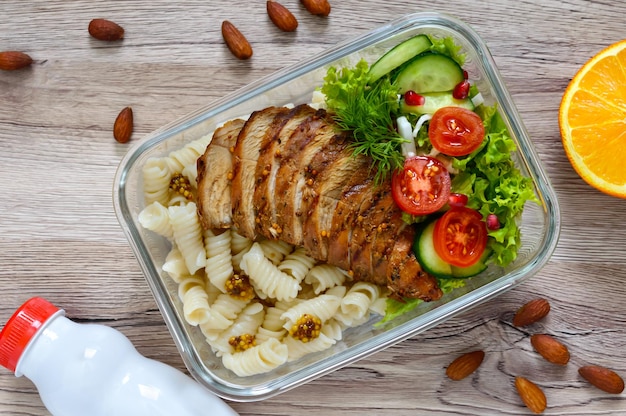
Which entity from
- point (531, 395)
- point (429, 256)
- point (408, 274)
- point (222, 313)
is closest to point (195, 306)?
point (222, 313)

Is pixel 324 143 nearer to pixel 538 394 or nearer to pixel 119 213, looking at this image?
pixel 119 213

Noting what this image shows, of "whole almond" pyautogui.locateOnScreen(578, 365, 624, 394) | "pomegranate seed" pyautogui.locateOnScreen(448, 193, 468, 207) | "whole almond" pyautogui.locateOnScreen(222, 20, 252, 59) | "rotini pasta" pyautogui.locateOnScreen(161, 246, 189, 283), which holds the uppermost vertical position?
"whole almond" pyautogui.locateOnScreen(222, 20, 252, 59)

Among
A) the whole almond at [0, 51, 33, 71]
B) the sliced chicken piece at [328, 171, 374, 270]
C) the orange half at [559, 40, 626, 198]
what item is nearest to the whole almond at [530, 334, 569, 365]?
the orange half at [559, 40, 626, 198]

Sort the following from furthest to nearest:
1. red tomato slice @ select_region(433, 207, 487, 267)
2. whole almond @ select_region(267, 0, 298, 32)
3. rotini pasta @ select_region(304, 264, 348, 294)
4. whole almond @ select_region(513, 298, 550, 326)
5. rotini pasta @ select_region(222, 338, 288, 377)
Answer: whole almond @ select_region(267, 0, 298, 32) → whole almond @ select_region(513, 298, 550, 326) → rotini pasta @ select_region(304, 264, 348, 294) → rotini pasta @ select_region(222, 338, 288, 377) → red tomato slice @ select_region(433, 207, 487, 267)

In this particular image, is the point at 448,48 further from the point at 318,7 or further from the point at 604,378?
the point at 604,378

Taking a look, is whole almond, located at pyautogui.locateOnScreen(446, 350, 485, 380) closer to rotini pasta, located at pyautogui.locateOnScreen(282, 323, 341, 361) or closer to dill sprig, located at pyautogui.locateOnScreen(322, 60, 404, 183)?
rotini pasta, located at pyautogui.locateOnScreen(282, 323, 341, 361)

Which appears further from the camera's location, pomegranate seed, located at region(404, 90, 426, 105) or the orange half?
the orange half

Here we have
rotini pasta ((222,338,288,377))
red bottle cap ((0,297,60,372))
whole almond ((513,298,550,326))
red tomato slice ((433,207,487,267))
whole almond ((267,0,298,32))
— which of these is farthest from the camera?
whole almond ((267,0,298,32))
